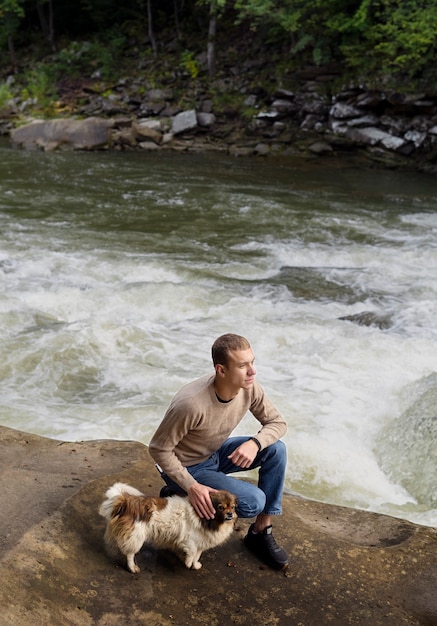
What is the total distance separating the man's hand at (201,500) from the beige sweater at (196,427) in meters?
0.04

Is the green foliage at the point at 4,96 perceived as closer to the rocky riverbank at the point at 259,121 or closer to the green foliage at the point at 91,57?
the rocky riverbank at the point at 259,121

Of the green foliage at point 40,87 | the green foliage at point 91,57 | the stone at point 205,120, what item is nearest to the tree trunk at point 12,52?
the green foliage at point 40,87

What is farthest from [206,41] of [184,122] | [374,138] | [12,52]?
[374,138]

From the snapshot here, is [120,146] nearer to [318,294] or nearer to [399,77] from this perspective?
[399,77]

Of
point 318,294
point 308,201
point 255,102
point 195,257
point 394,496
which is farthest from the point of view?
point 255,102

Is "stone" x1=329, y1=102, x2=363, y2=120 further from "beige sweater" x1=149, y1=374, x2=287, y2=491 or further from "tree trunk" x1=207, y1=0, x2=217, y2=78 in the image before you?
"beige sweater" x1=149, y1=374, x2=287, y2=491

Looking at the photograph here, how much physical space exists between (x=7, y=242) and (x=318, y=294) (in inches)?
209

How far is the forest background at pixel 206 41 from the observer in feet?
64.3

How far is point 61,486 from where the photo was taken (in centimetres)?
360

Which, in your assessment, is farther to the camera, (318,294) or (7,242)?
(7,242)

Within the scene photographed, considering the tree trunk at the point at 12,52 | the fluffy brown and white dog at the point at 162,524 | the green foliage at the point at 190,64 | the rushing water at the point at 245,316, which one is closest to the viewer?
the fluffy brown and white dog at the point at 162,524

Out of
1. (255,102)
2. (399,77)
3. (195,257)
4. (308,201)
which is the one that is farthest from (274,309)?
(255,102)

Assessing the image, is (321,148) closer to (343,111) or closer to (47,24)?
(343,111)

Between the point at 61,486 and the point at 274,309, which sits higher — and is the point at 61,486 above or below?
above
